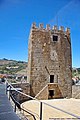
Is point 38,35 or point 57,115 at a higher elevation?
point 38,35

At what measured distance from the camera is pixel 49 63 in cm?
1797

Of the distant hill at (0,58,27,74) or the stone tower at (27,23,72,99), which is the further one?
the distant hill at (0,58,27,74)

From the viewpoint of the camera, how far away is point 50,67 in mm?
17984

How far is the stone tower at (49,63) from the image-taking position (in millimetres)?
17500

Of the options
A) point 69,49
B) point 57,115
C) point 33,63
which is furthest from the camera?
point 69,49

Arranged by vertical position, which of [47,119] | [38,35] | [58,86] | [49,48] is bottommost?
[47,119]

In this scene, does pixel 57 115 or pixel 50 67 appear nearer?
pixel 57 115

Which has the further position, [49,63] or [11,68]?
[11,68]

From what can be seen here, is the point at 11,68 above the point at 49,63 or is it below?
above

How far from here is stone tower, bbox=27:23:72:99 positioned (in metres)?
17.5

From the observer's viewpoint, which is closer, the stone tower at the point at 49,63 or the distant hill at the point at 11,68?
the stone tower at the point at 49,63

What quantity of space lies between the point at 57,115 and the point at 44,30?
1035 cm

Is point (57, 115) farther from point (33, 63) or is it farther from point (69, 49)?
point (69, 49)

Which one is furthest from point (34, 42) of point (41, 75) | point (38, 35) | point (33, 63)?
point (41, 75)
